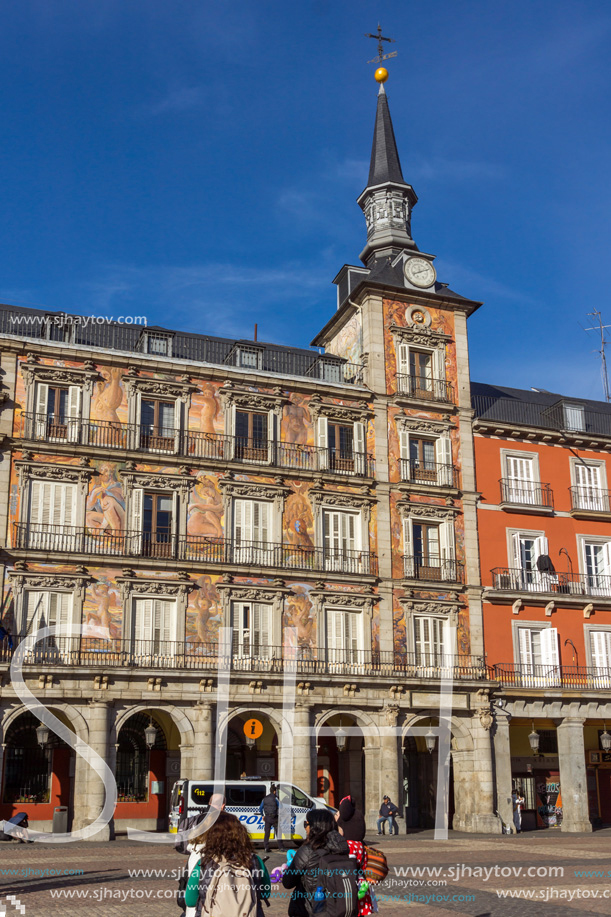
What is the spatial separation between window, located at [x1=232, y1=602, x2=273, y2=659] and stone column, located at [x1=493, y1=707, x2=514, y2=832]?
996 cm

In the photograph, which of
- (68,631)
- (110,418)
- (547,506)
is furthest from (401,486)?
(68,631)

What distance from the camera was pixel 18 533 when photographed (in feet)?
112

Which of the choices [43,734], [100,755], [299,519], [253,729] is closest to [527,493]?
[299,519]

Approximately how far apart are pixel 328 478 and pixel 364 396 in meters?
4.15

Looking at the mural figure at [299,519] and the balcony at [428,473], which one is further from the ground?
the balcony at [428,473]

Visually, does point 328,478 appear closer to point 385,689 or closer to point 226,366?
point 226,366

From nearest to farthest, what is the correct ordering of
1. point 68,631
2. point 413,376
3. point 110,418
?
point 68,631
point 110,418
point 413,376

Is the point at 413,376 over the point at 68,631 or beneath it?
over

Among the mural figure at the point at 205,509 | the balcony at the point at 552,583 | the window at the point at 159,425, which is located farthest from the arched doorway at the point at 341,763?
the window at the point at 159,425

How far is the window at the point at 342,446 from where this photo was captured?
Result: 39562 mm

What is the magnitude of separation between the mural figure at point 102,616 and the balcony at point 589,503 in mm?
20728

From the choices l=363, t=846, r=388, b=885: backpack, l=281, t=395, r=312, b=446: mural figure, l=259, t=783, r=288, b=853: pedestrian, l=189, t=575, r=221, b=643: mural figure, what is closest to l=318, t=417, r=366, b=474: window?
l=281, t=395, r=312, b=446: mural figure

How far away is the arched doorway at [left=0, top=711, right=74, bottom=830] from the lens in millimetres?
34719

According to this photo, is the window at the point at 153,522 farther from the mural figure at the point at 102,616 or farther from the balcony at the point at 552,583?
the balcony at the point at 552,583
